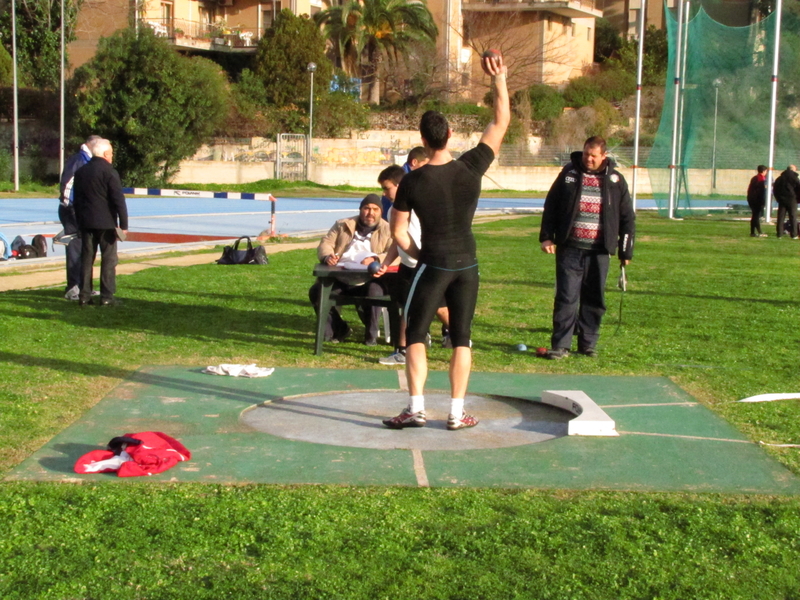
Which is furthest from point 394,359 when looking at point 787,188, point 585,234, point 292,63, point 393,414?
point 292,63

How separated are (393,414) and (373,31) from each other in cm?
5530

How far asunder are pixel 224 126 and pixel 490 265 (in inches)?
1459

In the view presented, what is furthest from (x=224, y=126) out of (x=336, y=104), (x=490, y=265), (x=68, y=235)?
(x=68, y=235)

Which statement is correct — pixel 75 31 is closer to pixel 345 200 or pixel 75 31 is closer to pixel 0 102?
pixel 0 102

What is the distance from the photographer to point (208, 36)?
57.2 meters

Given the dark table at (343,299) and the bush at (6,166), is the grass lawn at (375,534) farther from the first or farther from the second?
the bush at (6,166)

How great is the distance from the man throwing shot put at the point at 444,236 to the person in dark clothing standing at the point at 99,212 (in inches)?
213

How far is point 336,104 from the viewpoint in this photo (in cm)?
5325

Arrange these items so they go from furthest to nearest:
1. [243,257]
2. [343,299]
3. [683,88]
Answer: [683,88] → [243,257] → [343,299]

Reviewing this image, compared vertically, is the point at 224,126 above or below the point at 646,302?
above

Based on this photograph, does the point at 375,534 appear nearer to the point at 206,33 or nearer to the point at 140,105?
the point at 140,105

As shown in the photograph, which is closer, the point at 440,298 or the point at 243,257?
the point at 440,298

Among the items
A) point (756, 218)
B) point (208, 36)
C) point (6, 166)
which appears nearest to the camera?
point (756, 218)

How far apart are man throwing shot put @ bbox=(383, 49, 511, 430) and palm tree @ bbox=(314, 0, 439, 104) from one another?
176 feet
